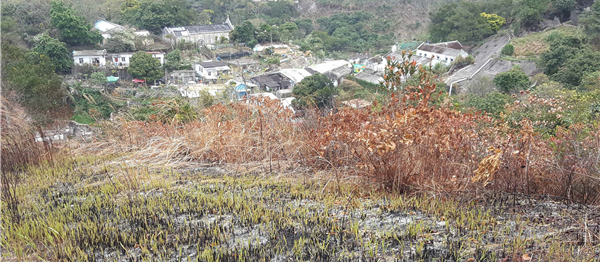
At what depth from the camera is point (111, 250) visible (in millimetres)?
1752

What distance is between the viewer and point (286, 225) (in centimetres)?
192

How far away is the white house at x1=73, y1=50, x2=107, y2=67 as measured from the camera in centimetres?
2508

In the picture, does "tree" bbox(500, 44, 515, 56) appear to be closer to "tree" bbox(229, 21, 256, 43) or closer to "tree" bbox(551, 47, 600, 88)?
"tree" bbox(551, 47, 600, 88)

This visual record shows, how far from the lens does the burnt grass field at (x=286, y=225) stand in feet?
5.36

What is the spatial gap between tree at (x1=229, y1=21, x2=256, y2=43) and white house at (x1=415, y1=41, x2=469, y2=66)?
13.8m

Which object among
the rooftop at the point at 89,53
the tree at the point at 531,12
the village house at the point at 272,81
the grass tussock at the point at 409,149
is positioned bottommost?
the village house at the point at 272,81

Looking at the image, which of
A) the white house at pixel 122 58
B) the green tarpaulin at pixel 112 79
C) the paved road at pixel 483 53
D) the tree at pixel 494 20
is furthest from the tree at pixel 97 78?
the tree at pixel 494 20

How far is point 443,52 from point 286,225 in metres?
27.0

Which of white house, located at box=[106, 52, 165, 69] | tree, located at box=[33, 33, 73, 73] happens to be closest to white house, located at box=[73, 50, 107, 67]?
white house, located at box=[106, 52, 165, 69]

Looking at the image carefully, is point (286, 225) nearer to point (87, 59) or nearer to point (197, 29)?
point (87, 59)

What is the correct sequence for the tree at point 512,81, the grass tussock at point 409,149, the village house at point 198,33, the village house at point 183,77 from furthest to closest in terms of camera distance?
the village house at point 198,33
the village house at point 183,77
the tree at point 512,81
the grass tussock at point 409,149

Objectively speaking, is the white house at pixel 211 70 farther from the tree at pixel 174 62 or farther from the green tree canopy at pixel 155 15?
the green tree canopy at pixel 155 15

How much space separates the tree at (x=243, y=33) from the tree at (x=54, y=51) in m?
12.5

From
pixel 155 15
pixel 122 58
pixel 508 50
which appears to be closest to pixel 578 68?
pixel 508 50
